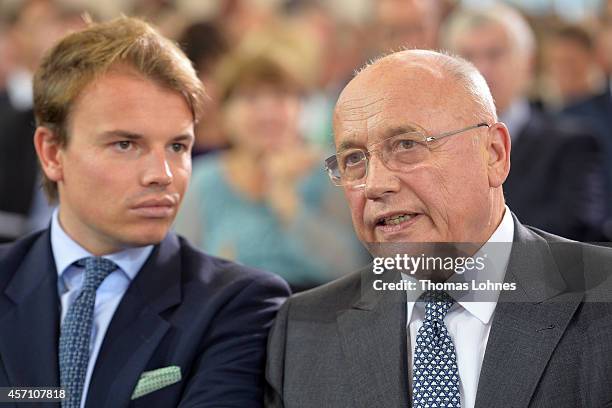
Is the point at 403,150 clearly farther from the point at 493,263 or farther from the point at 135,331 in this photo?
the point at 135,331

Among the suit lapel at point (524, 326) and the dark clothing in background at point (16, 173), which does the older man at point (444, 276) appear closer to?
the suit lapel at point (524, 326)

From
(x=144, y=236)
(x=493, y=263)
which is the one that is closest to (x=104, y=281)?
(x=144, y=236)

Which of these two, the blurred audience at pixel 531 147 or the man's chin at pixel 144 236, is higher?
the blurred audience at pixel 531 147

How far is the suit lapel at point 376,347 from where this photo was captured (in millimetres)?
2098

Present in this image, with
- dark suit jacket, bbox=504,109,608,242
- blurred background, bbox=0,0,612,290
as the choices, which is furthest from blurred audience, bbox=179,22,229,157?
dark suit jacket, bbox=504,109,608,242

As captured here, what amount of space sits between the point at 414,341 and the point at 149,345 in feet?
2.05

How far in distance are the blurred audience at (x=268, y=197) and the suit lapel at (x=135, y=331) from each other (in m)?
1.67

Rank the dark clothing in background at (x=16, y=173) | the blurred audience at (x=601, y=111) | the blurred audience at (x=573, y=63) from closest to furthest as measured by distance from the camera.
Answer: the dark clothing in background at (x=16, y=173) → the blurred audience at (x=601, y=111) → the blurred audience at (x=573, y=63)

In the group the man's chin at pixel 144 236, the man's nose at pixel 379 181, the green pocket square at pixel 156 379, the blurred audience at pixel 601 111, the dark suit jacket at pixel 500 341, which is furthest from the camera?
the blurred audience at pixel 601 111

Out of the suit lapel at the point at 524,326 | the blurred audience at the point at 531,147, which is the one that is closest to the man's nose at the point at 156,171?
the suit lapel at the point at 524,326

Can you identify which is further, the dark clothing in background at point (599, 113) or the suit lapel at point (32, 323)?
the dark clothing in background at point (599, 113)

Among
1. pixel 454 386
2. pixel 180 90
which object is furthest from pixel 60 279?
pixel 454 386

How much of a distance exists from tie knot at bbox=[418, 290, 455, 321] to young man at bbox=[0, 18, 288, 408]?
0.46 m

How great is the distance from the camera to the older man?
2.00 meters
